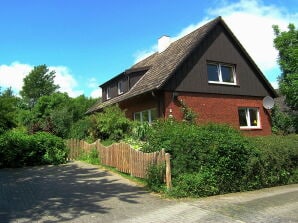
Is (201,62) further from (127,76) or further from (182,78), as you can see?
(127,76)

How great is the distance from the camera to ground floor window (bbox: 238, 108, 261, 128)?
2209 centimetres

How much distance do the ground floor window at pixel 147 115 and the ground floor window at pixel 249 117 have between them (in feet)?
18.3

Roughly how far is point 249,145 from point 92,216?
5.90 meters

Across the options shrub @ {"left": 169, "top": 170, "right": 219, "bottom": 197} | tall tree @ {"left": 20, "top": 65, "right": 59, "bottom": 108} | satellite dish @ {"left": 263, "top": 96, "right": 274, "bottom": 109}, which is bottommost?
shrub @ {"left": 169, "top": 170, "right": 219, "bottom": 197}

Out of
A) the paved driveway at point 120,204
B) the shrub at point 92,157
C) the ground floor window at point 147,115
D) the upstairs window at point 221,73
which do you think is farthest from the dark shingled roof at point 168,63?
the paved driveway at point 120,204

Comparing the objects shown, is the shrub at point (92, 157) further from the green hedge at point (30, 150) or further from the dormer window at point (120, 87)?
the dormer window at point (120, 87)

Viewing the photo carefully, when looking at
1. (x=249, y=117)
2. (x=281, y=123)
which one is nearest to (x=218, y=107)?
(x=249, y=117)

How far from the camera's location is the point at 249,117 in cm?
A: 2248

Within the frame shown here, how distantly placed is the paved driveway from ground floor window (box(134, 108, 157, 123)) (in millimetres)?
7355

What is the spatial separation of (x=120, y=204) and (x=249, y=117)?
15.0 metres

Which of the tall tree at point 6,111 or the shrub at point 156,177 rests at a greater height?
the tall tree at point 6,111

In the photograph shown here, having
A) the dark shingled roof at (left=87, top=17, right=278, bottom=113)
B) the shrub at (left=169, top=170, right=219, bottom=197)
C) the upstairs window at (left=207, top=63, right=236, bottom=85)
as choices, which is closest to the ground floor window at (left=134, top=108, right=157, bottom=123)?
the dark shingled roof at (left=87, top=17, right=278, bottom=113)

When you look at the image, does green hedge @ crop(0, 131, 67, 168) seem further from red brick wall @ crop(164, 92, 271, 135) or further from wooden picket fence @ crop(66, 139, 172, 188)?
red brick wall @ crop(164, 92, 271, 135)

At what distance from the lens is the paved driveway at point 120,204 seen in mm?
8008
